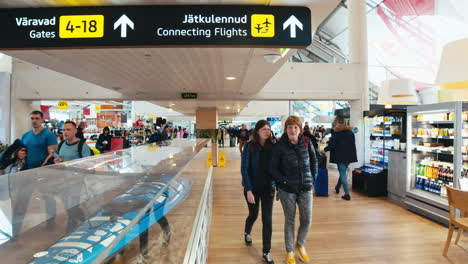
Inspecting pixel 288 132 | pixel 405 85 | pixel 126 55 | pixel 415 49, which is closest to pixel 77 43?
pixel 126 55

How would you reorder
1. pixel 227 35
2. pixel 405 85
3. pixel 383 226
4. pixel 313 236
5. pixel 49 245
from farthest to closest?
1. pixel 405 85
2. pixel 383 226
3. pixel 313 236
4. pixel 227 35
5. pixel 49 245

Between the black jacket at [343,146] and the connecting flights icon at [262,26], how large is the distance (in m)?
4.48

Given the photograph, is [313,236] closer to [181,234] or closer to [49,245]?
[181,234]

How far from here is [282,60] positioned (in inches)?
155

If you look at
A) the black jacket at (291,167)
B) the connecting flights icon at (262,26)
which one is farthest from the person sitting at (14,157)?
the connecting flights icon at (262,26)

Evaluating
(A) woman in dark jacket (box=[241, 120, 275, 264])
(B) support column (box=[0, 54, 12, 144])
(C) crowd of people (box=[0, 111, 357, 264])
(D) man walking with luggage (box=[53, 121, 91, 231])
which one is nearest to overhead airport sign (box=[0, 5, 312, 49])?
(C) crowd of people (box=[0, 111, 357, 264])

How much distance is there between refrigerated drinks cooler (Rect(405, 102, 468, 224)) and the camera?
443cm

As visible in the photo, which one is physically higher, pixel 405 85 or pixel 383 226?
pixel 405 85

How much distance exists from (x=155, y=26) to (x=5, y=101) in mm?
8177

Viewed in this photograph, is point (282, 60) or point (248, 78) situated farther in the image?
point (248, 78)

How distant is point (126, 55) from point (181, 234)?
2.95m

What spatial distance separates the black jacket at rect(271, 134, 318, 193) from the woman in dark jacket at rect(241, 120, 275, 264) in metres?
0.14

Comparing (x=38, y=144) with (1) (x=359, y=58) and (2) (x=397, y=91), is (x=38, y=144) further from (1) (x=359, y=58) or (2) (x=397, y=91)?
(1) (x=359, y=58)

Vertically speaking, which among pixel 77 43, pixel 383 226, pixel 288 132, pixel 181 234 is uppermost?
pixel 77 43
